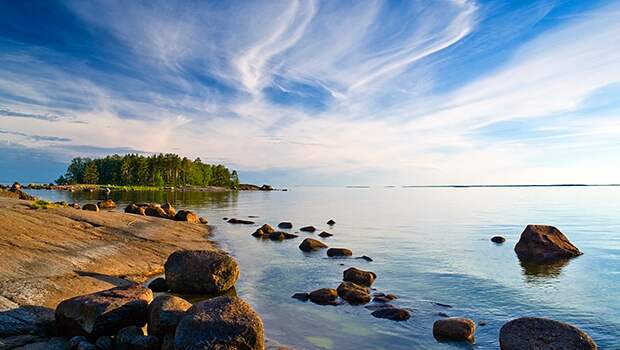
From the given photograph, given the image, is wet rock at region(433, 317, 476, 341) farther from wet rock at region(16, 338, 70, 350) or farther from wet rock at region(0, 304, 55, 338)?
wet rock at region(0, 304, 55, 338)

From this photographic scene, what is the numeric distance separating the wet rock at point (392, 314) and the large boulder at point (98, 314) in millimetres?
8519

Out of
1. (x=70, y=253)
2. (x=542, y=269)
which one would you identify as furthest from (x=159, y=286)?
(x=542, y=269)

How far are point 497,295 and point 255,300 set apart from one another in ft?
38.2

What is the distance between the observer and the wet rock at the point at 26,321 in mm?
10742

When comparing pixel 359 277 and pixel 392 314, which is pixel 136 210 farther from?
pixel 392 314

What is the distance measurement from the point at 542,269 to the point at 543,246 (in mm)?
3622

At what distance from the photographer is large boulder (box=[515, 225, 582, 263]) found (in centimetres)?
2811

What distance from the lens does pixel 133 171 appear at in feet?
543

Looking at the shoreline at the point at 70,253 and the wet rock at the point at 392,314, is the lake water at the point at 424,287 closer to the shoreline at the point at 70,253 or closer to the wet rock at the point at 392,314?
the wet rock at the point at 392,314

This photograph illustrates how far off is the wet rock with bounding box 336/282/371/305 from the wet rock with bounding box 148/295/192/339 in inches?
309

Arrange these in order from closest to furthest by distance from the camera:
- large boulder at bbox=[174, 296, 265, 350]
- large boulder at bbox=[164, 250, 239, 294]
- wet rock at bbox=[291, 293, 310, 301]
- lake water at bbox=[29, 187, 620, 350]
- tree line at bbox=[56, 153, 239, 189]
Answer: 1. large boulder at bbox=[174, 296, 265, 350]
2. lake water at bbox=[29, 187, 620, 350]
3. large boulder at bbox=[164, 250, 239, 294]
4. wet rock at bbox=[291, 293, 310, 301]
5. tree line at bbox=[56, 153, 239, 189]

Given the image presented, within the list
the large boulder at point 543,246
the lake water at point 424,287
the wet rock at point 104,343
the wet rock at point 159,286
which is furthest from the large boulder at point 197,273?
the large boulder at point 543,246

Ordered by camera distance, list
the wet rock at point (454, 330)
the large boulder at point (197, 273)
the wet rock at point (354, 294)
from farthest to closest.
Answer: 1. the large boulder at point (197, 273)
2. the wet rock at point (354, 294)
3. the wet rock at point (454, 330)

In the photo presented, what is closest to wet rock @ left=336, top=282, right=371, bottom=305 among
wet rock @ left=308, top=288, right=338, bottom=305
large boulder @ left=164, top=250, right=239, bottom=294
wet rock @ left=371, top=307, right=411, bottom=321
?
wet rock @ left=308, top=288, right=338, bottom=305
